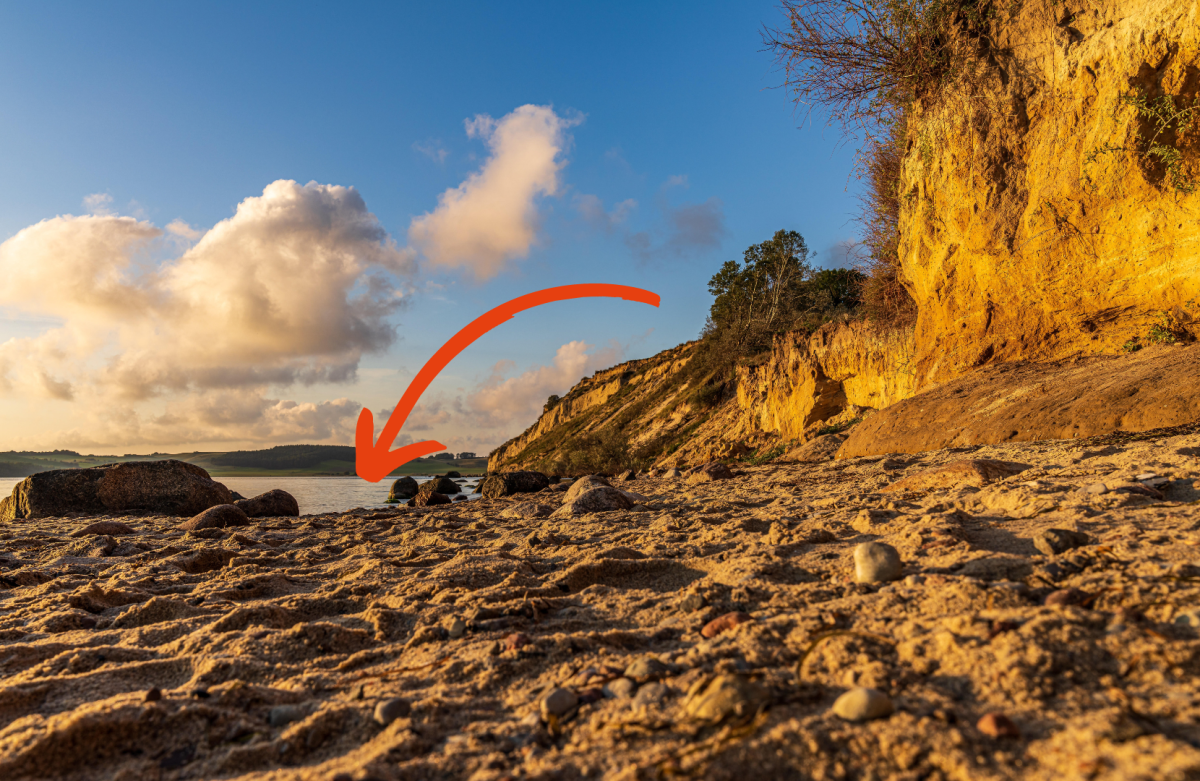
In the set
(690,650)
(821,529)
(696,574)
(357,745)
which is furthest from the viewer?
(821,529)

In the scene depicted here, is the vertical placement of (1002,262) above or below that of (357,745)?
above

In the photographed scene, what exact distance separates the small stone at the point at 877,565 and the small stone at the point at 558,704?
52.2 inches

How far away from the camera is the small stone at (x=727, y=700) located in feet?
4.62

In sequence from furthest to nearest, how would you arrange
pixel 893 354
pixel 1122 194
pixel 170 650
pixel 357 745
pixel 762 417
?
pixel 762 417, pixel 893 354, pixel 1122 194, pixel 170 650, pixel 357 745

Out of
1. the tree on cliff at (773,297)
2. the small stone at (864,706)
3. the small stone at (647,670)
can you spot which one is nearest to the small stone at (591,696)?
the small stone at (647,670)

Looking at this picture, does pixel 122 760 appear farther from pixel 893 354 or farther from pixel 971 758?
pixel 893 354

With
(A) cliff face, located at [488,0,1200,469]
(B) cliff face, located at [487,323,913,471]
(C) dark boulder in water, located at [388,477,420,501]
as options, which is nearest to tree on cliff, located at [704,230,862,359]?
(B) cliff face, located at [487,323,913,471]

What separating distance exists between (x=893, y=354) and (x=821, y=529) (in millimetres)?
9946

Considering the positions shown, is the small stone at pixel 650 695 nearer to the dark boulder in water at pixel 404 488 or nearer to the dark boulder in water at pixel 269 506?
the dark boulder in water at pixel 269 506

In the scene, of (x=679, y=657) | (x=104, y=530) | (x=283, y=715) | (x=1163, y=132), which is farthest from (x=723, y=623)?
(x=1163, y=132)

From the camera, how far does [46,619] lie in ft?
9.41

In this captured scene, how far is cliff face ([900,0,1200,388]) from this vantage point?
20.0 feet

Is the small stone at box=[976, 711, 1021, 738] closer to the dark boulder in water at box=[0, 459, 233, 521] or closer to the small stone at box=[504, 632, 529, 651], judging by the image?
the small stone at box=[504, 632, 529, 651]

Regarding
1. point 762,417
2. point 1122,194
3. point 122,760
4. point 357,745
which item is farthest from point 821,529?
point 762,417
